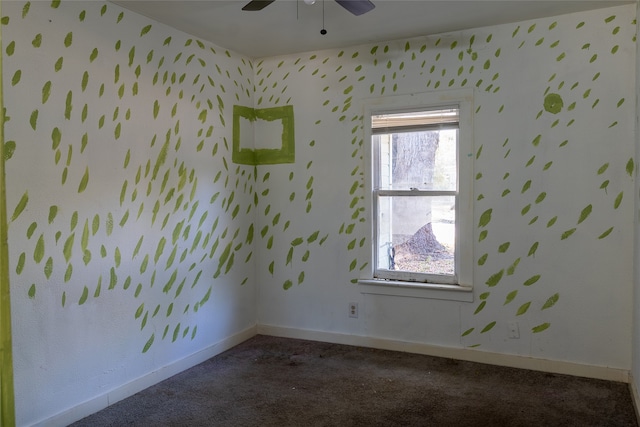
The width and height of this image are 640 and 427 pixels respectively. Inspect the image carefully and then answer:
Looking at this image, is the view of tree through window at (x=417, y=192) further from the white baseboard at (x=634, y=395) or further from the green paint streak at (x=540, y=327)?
the white baseboard at (x=634, y=395)

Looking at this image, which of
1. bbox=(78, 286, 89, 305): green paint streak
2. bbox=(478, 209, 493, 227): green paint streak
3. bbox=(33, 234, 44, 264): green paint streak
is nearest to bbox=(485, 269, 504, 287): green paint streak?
bbox=(478, 209, 493, 227): green paint streak

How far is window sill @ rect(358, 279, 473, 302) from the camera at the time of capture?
3600 mm

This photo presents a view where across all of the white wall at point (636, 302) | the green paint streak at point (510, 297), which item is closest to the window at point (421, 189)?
the green paint streak at point (510, 297)

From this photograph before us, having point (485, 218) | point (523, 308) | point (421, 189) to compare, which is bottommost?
point (523, 308)

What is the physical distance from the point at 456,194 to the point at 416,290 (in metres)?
0.82

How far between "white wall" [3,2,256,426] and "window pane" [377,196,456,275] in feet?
4.37

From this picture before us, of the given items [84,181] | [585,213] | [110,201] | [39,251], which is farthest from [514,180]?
[39,251]

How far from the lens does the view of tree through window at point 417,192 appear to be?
12.2 feet

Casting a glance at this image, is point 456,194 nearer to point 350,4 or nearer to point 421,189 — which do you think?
point 421,189

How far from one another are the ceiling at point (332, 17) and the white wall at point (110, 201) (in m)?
0.24

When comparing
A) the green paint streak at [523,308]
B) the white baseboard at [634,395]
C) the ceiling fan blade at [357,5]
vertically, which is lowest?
the white baseboard at [634,395]

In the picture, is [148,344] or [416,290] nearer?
[148,344]

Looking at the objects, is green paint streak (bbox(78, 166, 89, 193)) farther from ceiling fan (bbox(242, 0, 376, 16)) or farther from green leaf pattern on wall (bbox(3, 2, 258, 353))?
ceiling fan (bbox(242, 0, 376, 16))

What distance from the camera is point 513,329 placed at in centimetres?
346
